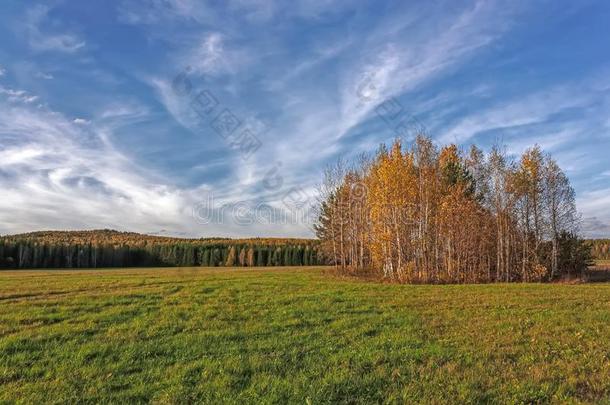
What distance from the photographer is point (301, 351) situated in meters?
8.98

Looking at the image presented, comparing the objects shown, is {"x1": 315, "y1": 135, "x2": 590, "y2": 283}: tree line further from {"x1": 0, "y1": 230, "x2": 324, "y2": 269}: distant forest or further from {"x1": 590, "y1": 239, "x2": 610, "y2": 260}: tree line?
{"x1": 590, "y1": 239, "x2": 610, "y2": 260}: tree line

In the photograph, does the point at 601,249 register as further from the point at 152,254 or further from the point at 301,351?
the point at 301,351

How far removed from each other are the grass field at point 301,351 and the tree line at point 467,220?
16.8 meters

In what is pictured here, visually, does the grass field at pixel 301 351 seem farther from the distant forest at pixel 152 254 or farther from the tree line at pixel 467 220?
the distant forest at pixel 152 254

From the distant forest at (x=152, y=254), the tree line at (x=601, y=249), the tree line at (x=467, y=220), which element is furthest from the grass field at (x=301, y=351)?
A: the tree line at (x=601, y=249)

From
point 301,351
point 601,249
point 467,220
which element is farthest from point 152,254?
point 601,249

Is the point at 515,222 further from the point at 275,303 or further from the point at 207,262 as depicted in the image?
the point at 207,262

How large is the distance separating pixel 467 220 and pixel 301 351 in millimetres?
27230

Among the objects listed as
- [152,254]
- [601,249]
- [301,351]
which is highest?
[601,249]

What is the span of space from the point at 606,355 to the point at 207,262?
9218 cm

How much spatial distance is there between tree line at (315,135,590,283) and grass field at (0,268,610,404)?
16784 millimetres

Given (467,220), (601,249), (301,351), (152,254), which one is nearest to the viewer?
(301,351)

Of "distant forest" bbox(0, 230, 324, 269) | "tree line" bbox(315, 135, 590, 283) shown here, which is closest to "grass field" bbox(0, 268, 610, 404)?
"tree line" bbox(315, 135, 590, 283)

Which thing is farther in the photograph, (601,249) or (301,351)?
(601,249)
